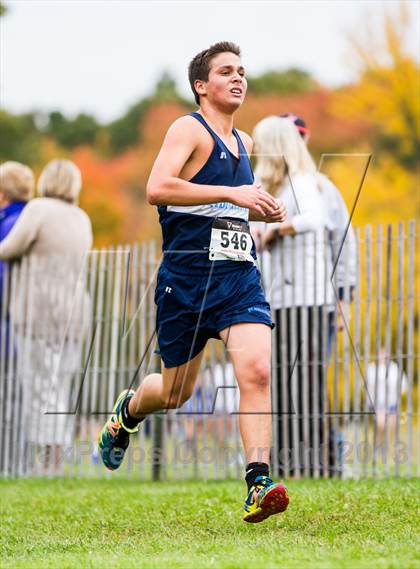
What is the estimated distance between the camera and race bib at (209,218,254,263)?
5250 mm

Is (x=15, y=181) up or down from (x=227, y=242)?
up

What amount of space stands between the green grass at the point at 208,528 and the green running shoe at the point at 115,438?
27cm

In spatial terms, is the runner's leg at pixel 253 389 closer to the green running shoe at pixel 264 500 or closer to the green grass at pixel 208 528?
the green running shoe at pixel 264 500

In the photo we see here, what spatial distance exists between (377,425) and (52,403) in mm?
2520

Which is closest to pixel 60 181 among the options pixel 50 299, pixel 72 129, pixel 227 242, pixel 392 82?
pixel 50 299

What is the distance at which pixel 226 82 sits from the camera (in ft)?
17.6

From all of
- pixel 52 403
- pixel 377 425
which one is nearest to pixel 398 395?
pixel 377 425

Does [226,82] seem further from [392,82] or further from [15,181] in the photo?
[392,82]

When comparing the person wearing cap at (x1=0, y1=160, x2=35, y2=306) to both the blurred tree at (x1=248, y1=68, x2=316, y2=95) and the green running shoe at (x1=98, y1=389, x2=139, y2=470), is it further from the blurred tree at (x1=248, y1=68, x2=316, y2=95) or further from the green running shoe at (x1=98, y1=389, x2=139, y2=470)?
the blurred tree at (x1=248, y1=68, x2=316, y2=95)

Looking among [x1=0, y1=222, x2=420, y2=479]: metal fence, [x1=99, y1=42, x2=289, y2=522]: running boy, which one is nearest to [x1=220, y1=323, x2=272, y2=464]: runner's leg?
[x1=99, y1=42, x2=289, y2=522]: running boy

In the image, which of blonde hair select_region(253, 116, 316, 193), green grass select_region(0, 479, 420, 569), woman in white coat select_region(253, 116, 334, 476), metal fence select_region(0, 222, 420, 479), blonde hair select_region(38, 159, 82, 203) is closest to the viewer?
green grass select_region(0, 479, 420, 569)

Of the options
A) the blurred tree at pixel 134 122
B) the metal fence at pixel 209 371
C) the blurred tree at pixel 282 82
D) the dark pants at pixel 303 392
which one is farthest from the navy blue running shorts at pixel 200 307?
the blurred tree at pixel 134 122

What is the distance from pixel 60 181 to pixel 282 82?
34366 mm

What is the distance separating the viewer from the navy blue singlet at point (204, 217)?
17.4ft
